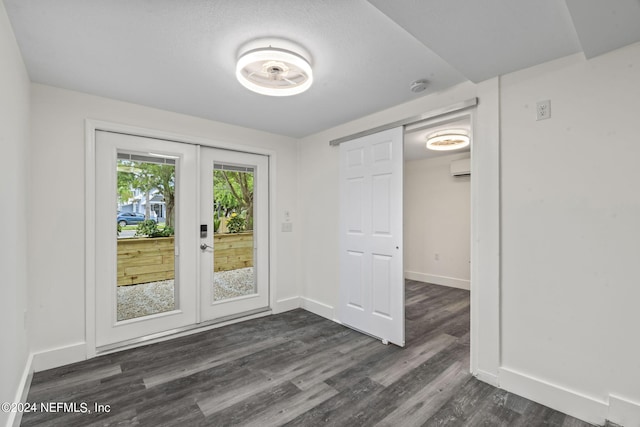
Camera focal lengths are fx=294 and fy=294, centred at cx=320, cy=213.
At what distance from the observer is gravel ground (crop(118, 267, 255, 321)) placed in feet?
9.47

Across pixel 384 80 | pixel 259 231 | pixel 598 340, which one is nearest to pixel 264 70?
pixel 384 80

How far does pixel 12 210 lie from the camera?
1741mm

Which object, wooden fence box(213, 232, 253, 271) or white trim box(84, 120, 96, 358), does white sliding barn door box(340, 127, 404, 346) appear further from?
white trim box(84, 120, 96, 358)

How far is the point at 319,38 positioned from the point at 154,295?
288cm

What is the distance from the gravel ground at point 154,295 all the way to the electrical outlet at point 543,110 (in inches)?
130

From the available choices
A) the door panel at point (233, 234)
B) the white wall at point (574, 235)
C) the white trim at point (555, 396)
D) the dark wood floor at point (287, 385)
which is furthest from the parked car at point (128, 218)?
the white trim at point (555, 396)

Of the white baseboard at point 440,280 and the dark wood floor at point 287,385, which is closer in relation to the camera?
the dark wood floor at point 287,385

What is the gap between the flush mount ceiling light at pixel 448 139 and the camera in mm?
3811

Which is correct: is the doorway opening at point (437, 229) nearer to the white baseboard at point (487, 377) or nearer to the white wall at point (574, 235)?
the white baseboard at point (487, 377)

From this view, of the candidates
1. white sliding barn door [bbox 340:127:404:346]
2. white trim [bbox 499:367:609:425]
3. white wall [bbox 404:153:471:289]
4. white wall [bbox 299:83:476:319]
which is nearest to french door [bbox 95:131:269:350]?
white wall [bbox 299:83:476:319]

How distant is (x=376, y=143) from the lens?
304 cm

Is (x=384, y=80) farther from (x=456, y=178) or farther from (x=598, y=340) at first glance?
(x=456, y=178)

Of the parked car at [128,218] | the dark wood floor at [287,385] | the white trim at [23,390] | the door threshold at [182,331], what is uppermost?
the parked car at [128,218]

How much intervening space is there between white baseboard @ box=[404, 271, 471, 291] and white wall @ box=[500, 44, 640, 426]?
3.07m
